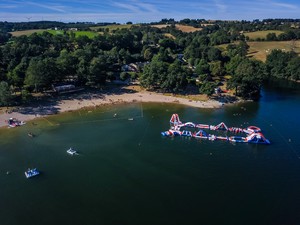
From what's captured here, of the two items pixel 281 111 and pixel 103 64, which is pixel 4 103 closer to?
pixel 103 64

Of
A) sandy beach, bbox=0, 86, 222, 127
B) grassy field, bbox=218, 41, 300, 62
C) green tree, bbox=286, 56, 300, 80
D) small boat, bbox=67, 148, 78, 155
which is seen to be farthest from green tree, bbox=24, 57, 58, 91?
grassy field, bbox=218, 41, 300, 62

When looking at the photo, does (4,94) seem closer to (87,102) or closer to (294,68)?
(87,102)

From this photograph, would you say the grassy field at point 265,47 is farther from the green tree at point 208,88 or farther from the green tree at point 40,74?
the green tree at point 40,74

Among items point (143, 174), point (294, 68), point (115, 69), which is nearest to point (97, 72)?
point (115, 69)

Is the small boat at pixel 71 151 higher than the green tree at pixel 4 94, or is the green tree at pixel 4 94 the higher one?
the green tree at pixel 4 94

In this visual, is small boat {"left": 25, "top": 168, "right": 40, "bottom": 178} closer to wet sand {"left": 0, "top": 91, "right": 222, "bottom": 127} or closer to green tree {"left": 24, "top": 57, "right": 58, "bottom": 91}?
wet sand {"left": 0, "top": 91, "right": 222, "bottom": 127}

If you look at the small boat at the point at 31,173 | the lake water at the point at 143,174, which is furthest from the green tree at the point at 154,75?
the small boat at the point at 31,173

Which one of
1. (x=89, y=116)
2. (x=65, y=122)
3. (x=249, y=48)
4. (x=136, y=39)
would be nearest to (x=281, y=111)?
(x=89, y=116)
